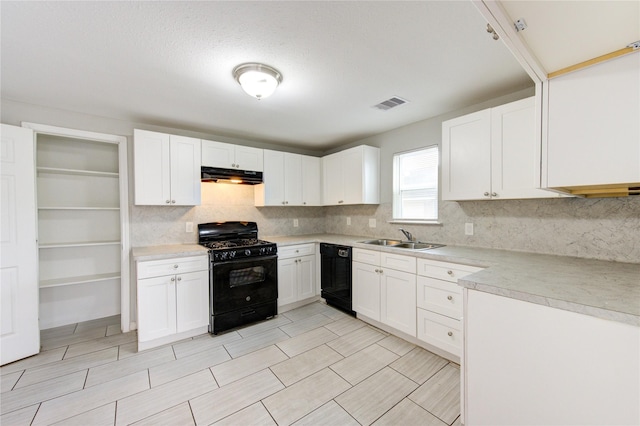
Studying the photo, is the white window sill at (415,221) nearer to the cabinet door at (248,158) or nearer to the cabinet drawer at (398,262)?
the cabinet drawer at (398,262)

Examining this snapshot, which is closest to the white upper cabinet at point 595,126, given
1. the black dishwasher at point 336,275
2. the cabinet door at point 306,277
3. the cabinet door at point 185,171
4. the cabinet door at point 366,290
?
the cabinet door at point 366,290

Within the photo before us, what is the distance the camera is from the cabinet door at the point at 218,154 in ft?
10.5

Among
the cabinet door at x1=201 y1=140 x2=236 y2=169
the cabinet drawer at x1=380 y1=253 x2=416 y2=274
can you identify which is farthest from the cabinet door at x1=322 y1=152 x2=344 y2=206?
the cabinet door at x1=201 y1=140 x2=236 y2=169

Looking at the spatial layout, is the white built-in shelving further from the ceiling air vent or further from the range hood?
the ceiling air vent

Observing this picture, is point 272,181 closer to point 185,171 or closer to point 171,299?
point 185,171

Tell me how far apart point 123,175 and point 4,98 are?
1.11 m

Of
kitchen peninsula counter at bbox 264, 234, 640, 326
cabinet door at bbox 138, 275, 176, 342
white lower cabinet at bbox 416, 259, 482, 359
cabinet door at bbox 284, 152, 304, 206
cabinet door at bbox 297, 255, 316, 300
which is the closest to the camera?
kitchen peninsula counter at bbox 264, 234, 640, 326

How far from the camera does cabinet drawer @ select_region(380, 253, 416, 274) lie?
8.20ft

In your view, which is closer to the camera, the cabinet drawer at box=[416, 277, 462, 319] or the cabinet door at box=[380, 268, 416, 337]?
the cabinet drawer at box=[416, 277, 462, 319]

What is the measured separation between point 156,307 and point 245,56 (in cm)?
245

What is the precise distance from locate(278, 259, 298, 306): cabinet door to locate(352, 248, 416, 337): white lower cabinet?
837mm

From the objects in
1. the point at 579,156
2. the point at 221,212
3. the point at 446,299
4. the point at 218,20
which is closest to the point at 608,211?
the point at 579,156

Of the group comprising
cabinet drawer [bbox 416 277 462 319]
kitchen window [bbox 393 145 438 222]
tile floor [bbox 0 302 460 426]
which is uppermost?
kitchen window [bbox 393 145 438 222]

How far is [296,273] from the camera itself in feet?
11.5
